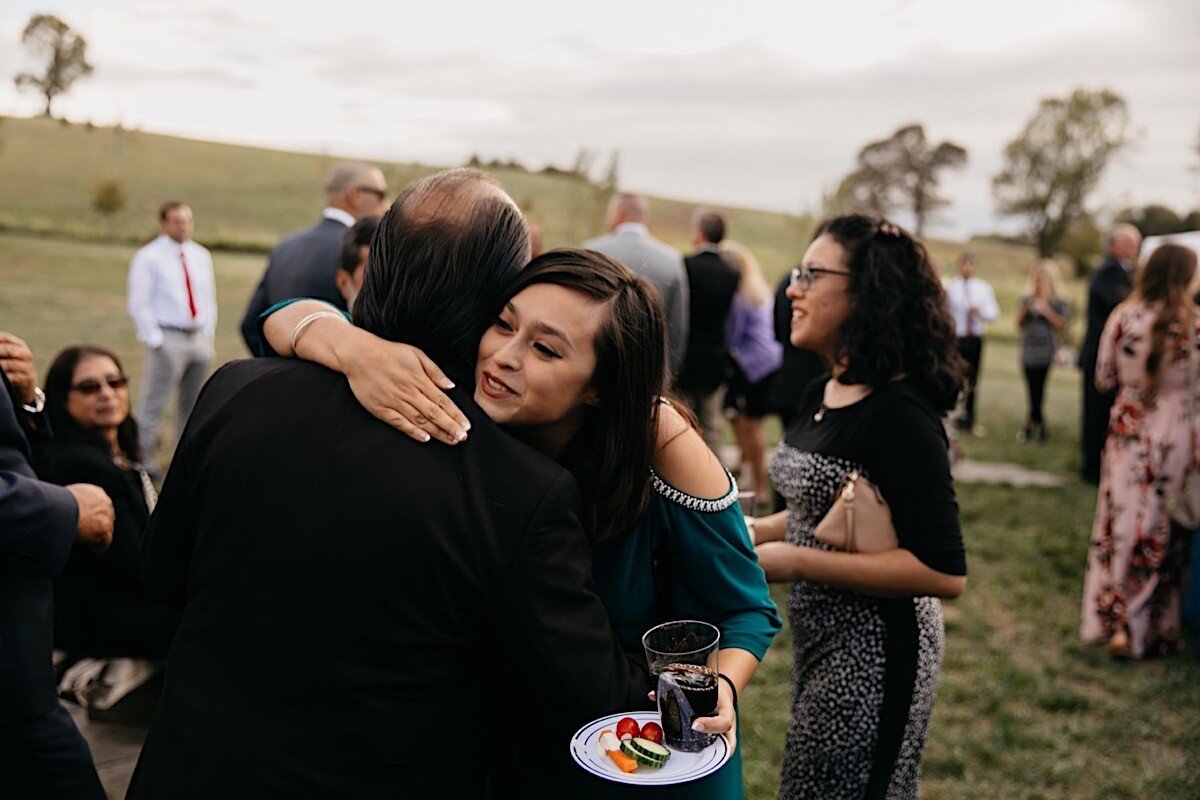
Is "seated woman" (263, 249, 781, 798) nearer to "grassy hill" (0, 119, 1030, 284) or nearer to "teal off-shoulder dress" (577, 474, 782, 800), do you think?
"teal off-shoulder dress" (577, 474, 782, 800)

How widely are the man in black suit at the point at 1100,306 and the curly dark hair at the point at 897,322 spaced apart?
7204mm

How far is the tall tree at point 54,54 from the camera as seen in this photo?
9.84 m

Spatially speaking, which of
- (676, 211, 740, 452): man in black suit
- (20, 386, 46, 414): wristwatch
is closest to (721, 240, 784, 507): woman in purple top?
(676, 211, 740, 452): man in black suit

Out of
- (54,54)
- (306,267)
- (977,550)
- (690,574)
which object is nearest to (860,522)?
(690,574)

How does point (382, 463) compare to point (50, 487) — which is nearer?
point (382, 463)

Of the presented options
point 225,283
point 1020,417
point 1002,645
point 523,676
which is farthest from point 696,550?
point 225,283

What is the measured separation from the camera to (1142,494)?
211 inches

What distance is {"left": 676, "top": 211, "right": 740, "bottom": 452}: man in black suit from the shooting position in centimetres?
732

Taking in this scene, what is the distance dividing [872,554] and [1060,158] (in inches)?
2328

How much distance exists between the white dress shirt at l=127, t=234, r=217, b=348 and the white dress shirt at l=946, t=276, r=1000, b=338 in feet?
27.0

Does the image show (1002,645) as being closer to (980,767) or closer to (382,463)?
(980,767)

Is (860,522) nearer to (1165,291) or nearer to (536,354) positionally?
(536,354)

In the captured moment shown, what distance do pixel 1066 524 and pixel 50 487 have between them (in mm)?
7573

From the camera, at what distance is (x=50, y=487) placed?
2.28 metres
